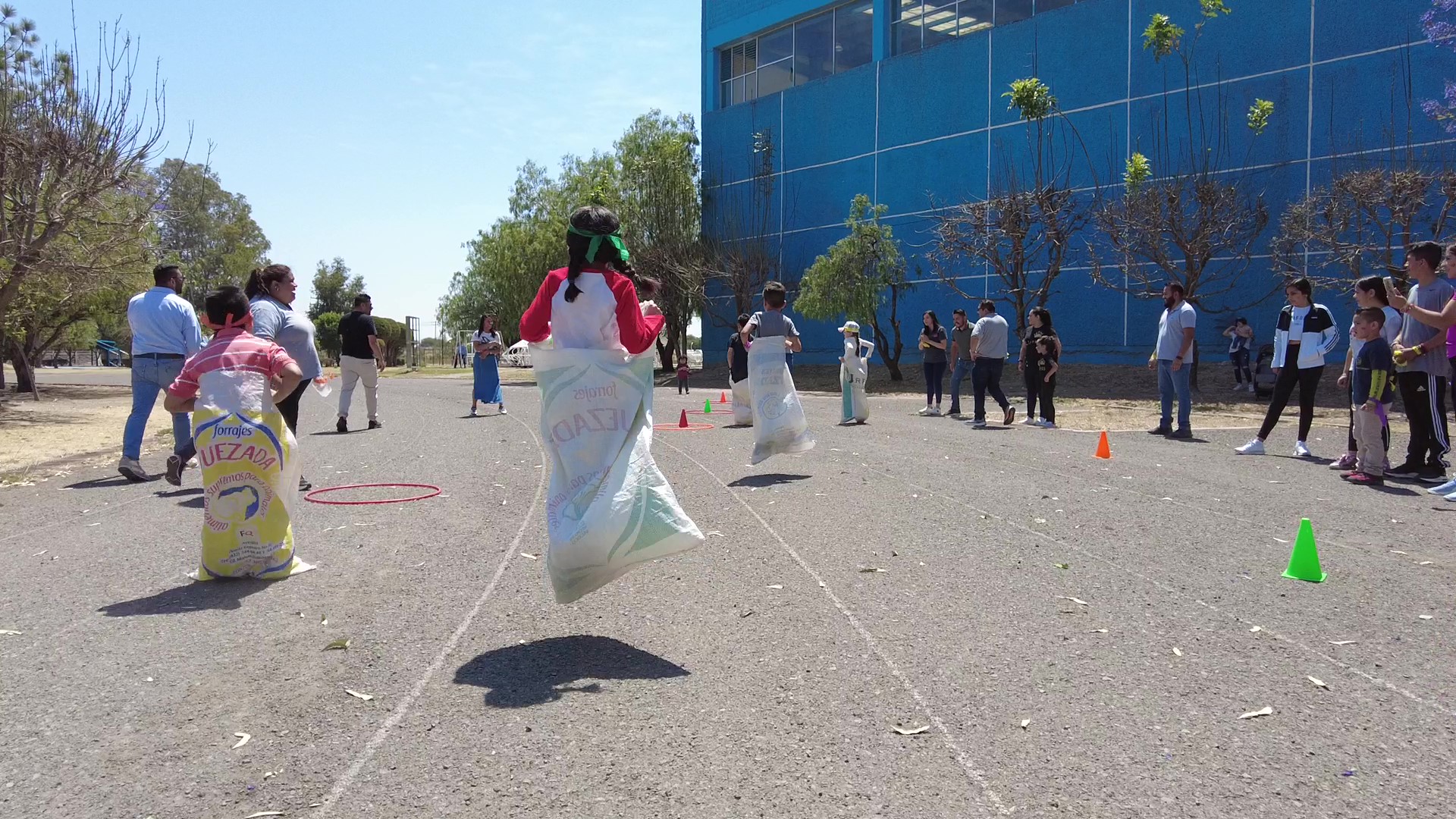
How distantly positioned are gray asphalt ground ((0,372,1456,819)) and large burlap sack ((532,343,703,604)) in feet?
1.28

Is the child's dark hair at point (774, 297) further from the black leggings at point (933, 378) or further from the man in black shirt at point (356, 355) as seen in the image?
the black leggings at point (933, 378)

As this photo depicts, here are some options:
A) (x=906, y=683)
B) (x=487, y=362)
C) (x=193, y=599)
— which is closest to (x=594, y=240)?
(x=906, y=683)

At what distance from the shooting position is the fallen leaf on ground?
3552 millimetres

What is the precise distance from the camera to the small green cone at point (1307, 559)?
578cm

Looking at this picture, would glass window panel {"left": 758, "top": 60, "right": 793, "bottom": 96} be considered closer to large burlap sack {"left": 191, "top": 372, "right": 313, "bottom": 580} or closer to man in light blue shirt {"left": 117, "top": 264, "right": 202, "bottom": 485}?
man in light blue shirt {"left": 117, "top": 264, "right": 202, "bottom": 485}

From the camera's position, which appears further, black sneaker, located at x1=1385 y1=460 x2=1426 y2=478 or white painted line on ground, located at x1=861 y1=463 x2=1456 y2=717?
black sneaker, located at x1=1385 y1=460 x2=1426 y2=478

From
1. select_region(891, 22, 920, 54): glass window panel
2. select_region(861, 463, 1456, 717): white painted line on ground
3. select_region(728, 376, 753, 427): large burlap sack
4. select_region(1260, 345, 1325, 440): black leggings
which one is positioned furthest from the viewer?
select_region(891, 22, 920, 54): glass window panel

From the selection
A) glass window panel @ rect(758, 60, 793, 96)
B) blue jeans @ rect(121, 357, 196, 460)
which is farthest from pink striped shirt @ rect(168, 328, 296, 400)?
glass window panel @ rect(758, 60, 793, 96)

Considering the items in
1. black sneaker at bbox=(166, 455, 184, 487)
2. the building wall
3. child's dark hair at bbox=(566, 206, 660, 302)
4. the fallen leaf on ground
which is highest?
the building wall

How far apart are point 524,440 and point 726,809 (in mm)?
11480

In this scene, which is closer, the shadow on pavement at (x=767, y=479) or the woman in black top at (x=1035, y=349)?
the shadow on pavement at (x=767, y=479)

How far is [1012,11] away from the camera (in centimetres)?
3334

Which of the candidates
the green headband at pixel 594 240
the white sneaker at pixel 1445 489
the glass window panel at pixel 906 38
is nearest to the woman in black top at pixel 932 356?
the white sneaker at pixel 1445 489

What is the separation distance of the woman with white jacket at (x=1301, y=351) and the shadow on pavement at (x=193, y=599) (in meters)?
10.5
